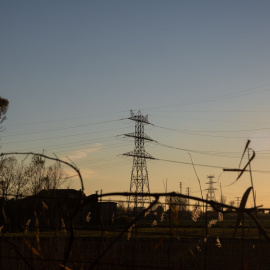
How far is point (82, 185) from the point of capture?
1355 mm

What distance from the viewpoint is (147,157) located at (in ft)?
150

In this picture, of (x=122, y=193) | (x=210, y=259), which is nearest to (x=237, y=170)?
(x=122, y=193)

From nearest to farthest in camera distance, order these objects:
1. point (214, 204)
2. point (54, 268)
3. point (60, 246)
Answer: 1. point (214, 204)
2. point (54, 268)
3. point (60, 246)

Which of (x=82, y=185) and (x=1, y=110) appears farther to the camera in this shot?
(x=1, y=110)

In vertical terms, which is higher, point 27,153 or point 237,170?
point 27,153

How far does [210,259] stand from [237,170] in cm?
935

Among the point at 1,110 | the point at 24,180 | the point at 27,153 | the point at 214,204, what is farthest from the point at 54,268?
the point at 24,180

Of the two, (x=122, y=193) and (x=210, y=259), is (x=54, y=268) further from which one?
(x=210, y=259)

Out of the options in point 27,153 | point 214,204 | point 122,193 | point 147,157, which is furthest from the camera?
point 147,157

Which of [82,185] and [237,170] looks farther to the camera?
[82,185]

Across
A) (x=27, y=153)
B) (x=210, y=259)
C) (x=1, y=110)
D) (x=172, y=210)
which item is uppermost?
(x=1, y=110)

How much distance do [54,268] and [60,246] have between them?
76 centimetres

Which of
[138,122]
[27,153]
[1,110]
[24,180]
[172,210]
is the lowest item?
[172,210]

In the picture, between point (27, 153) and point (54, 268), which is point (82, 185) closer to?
point (27, 153)
